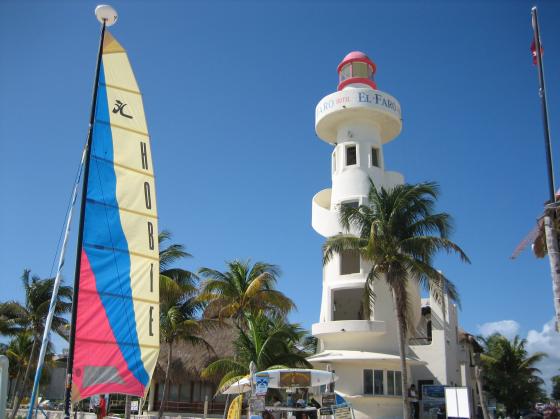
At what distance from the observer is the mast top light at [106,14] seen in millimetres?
11719

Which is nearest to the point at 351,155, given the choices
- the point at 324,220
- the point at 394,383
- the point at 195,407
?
the point at 324,220

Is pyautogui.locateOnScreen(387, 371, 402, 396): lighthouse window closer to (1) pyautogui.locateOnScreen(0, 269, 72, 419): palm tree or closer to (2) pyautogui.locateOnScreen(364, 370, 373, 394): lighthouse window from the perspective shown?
(2) pyautogui.locateOnScreen(364, 370, 373, 394): lighthouse window

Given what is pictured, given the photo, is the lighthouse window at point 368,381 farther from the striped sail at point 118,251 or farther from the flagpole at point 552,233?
the striped sail at point 118,251

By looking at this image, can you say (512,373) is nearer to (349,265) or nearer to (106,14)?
(349,265)

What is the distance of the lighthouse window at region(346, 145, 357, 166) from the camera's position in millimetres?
34084

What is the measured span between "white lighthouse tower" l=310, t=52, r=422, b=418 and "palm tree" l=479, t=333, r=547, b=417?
1843cm

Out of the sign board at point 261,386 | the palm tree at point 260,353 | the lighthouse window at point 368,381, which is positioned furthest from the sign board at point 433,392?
the sign board at point 261,386

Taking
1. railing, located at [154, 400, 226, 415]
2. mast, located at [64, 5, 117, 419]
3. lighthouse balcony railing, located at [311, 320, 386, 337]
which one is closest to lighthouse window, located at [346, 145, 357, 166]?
lighthouse balcony railing, located at [311, 320, 386, 337]

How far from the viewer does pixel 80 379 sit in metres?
10.7

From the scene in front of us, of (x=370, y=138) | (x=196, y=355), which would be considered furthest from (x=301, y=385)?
(x=370, y=138)

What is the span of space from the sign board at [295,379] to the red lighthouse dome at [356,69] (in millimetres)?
21263

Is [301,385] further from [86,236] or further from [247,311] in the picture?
[247,311]

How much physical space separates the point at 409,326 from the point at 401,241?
444 centimetres

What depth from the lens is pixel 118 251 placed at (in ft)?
38.8
